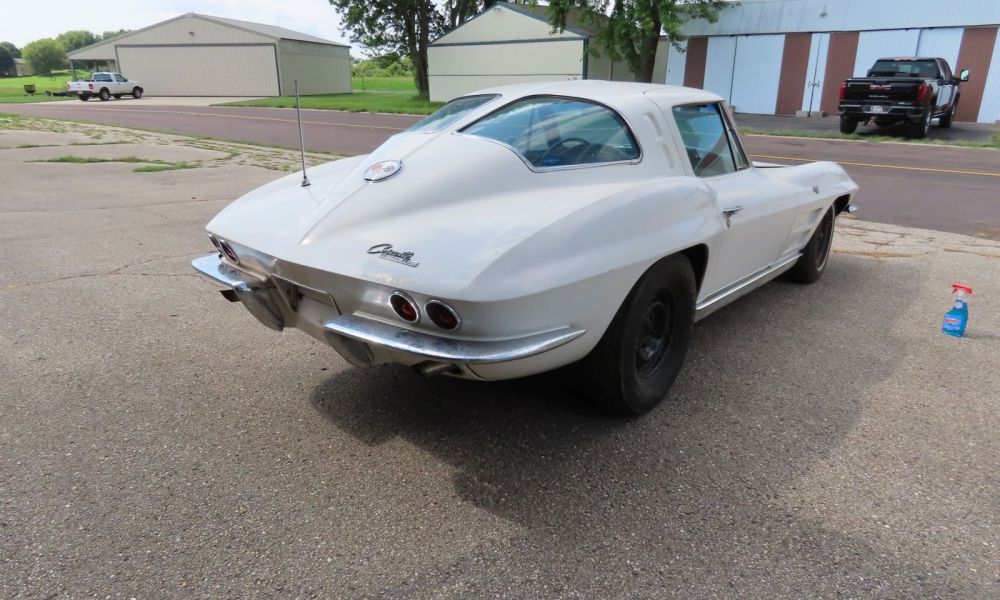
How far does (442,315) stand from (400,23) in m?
44.0

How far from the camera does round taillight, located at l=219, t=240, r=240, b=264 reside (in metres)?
3.06

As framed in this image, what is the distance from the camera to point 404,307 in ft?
7.85

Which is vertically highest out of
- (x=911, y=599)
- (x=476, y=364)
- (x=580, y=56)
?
(x=580, y=56)

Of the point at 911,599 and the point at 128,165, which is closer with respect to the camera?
the point at 911,599

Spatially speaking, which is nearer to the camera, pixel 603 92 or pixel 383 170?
pixel 383 170

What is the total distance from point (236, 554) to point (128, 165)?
36.3ft

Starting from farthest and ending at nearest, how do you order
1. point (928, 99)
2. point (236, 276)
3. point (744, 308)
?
point (928, 99) → point (744, 308) → point (236, 276)

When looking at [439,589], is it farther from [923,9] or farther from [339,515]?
[923,9]

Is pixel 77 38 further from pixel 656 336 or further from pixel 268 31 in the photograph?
pixel 656 336

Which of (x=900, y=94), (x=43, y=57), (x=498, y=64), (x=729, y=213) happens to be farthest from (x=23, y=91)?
(x=43, y=57)

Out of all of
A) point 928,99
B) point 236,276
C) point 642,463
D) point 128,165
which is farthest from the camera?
point 928,99

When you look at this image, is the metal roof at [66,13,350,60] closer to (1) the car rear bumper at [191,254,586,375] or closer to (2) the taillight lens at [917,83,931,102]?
(2) the taillight lens at [917,83,931,102]

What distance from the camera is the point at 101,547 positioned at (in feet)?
7.45

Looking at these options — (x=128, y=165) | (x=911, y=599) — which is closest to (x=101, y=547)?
(x=911, y=599)
